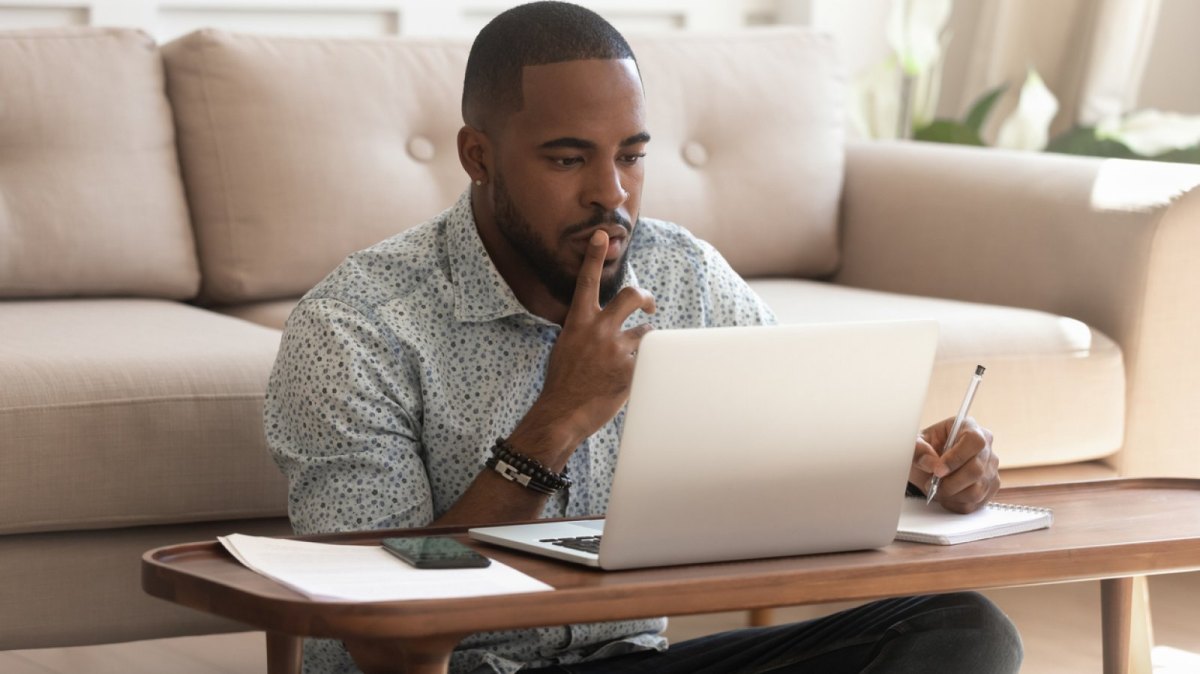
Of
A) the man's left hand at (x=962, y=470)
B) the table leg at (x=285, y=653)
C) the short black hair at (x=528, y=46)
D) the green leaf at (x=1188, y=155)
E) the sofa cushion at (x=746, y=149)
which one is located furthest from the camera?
the green leaf at (x=1188, y=155)

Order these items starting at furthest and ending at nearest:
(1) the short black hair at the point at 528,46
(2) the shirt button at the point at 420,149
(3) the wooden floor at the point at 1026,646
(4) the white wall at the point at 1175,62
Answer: (4) the white wall at the point at 1175,62 < (2) the shirt button at the point at 420,149 < (3) the wooden floor at the point at 1026,646 < (1) the short black hair at the point at 528,46

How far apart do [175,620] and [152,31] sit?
1241 mm

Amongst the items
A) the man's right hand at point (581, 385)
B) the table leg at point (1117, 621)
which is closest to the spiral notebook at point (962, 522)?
the table leg at point (1117, 621)

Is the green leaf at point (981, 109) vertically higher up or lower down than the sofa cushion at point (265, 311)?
higher up

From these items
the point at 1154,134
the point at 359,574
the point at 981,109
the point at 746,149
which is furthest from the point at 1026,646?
the point at 359,574

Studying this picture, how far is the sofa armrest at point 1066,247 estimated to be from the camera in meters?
2.29

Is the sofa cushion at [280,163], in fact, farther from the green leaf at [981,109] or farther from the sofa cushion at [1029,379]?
the green leaf at [981,109]

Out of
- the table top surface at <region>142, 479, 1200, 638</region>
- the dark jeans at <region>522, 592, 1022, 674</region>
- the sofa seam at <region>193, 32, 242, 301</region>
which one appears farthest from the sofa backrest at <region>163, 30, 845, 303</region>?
the table top surface at <region>142, 479, 1200, 638</region>

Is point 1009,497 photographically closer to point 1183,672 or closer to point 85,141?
point 1183,672

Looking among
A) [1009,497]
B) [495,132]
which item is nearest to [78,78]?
[495,132]

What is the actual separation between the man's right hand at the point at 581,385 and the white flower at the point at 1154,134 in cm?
192

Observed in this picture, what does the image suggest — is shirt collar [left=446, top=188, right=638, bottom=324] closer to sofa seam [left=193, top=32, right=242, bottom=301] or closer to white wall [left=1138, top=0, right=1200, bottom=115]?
sofa seam [left=193, top=32, right=242, bottom=301]

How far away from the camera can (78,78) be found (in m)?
2.26

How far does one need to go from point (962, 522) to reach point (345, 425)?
0.49 m
